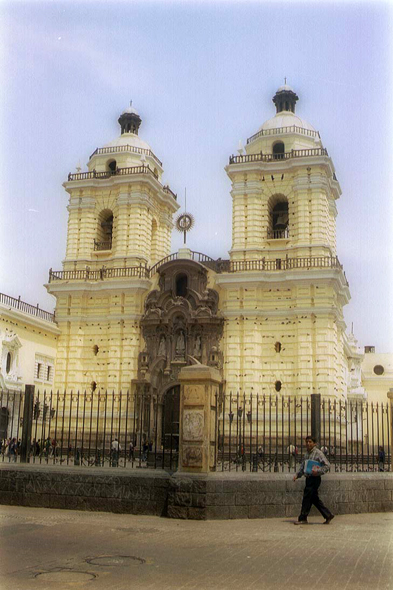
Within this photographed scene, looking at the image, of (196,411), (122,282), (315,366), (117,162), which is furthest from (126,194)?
(196,411)

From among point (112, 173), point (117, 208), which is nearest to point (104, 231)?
point (117, 208)

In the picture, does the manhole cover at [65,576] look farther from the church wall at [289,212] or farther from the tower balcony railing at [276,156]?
the tower balcony railing at [276,156]

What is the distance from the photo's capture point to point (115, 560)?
8.02m

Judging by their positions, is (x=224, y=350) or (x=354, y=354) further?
(x=354, y=354)

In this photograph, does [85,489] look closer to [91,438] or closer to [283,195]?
[91,438]

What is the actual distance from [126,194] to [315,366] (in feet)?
45.2

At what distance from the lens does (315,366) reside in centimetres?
3006

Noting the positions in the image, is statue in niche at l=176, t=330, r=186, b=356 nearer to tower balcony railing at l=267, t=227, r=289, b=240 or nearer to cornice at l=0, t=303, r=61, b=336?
cornice at l=0, t=303, r=61, b=336

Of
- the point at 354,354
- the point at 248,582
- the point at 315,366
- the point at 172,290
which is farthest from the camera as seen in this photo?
the point at 354,354

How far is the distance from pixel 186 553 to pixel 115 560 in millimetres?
1003

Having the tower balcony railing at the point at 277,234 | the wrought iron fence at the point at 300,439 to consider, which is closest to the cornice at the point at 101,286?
the tower balcony railing at the point at 277,234

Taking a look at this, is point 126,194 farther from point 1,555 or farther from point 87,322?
point 1,555

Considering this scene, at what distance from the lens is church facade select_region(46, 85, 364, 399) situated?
3083cm

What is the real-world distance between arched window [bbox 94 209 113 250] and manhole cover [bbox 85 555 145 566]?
94.0 feet
